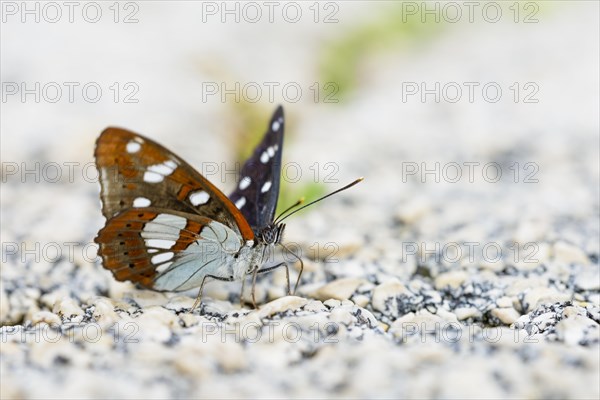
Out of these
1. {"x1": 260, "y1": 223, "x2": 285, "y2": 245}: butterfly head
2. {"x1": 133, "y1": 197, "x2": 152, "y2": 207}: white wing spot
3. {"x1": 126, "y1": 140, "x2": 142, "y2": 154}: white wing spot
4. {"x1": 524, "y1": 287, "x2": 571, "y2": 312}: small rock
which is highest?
{"x1": 126, "y1": 140, "x2": 142, "y2": 154}: white wing spot

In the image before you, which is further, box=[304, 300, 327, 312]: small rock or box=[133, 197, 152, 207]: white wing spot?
box=[133, 197, 152, 207]: white wing spot

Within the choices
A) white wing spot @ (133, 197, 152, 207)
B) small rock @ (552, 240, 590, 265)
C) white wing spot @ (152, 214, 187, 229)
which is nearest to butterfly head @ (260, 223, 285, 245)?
white wing spot @ (152, 214, 187, 229)

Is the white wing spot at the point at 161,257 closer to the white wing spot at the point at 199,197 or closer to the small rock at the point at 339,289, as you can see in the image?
the white wing spot at the point at 199,197

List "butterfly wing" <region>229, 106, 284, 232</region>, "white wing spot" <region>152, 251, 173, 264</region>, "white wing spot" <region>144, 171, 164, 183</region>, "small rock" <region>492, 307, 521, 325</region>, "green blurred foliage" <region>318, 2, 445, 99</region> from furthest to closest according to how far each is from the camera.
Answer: "green blurred foliage" <region>318, 2, 445, 99</region> → "butterfly wing" <region>229, 106, 284, 232</region> → "white wing spot" <region>152, 251, 173, 264</region> → "white wing spot" <region>144, 171, 164, 183</region> → "small rock" <region>492, 307, 521, 325</region>

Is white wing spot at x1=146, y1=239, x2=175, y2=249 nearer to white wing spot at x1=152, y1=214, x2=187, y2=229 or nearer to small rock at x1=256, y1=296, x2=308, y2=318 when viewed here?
white wing spot at x1=152, y1=214, x2=187, y2=229

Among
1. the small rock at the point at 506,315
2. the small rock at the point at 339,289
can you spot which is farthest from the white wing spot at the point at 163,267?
the small rock at the point at 506,315

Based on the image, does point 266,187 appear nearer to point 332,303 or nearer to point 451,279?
point 332,303

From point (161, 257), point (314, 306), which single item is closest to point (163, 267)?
point (161, 257)
